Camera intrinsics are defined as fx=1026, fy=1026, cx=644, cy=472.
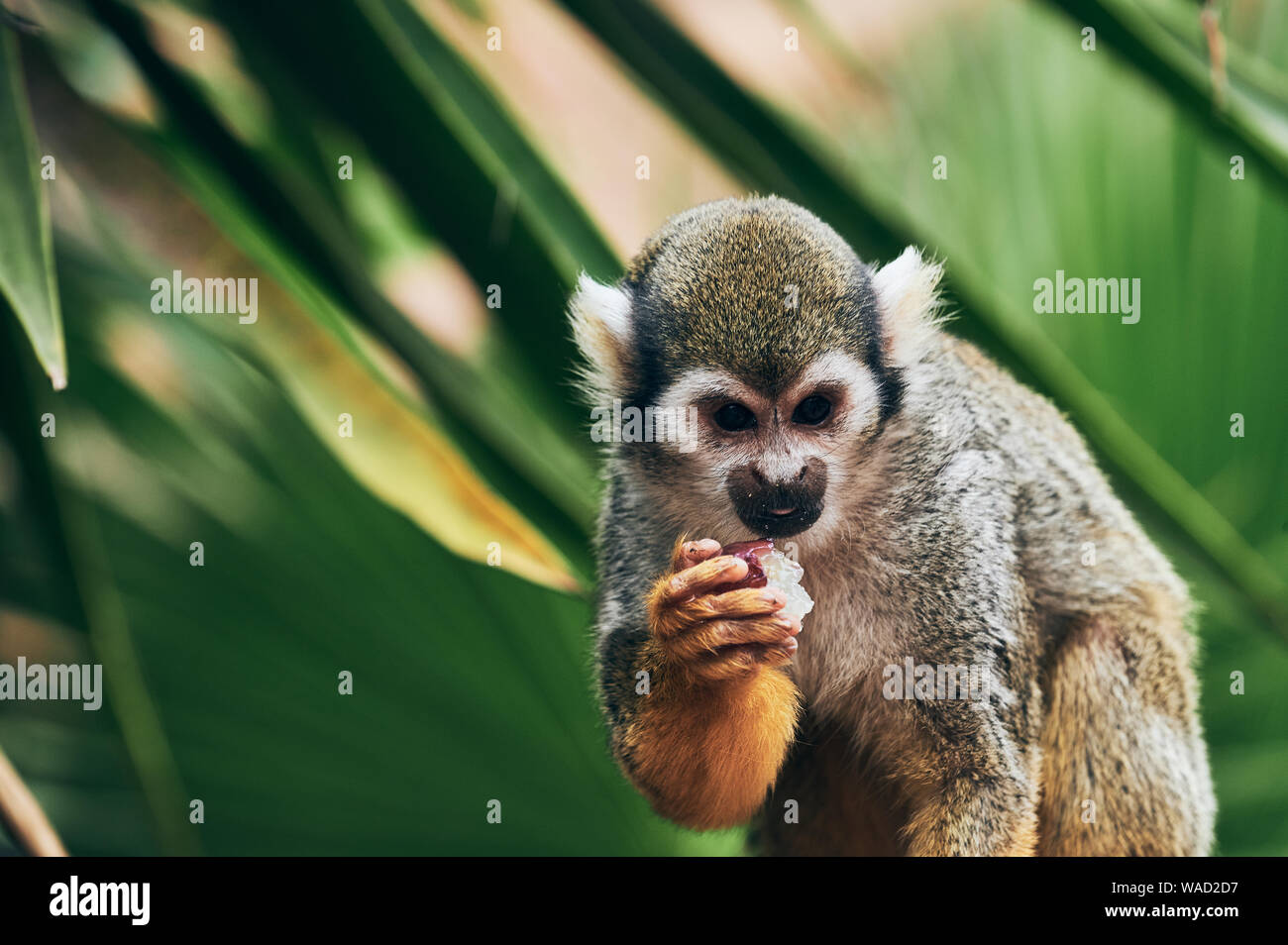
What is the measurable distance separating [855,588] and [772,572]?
0.92 ft

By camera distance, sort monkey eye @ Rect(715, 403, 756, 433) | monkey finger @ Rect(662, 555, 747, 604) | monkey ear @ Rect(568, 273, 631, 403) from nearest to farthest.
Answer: monkey finger @ Rect(662, 555, 747, 604) → monkey eye @ Rect(715, 403, 756, 433) → monkey ear @ Rect(568, 273, 631, 403)

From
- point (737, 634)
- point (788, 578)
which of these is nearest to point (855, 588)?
point (788, 578)

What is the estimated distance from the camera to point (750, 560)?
6.32ft

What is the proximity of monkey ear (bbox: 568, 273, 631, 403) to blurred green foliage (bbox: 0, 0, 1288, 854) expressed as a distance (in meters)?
0.11

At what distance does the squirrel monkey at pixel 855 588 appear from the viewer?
1.94 meters

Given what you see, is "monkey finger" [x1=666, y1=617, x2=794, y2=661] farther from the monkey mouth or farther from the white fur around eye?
the white fur around eye

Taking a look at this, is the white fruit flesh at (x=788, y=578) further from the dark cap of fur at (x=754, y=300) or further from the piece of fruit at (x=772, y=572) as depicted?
the dark cap of fur at (x=754, y=300)

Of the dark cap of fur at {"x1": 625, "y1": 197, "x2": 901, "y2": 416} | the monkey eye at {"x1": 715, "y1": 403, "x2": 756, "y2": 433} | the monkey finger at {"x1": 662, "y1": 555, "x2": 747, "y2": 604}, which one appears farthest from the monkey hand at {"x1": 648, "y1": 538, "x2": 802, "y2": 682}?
the dark cap of fur at {"x1": 625, "y1": 197, "x2": 901, "y2": 416}

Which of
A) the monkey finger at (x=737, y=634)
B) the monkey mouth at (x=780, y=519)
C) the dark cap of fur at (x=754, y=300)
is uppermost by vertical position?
the dark cap of fur at (x=754, y=300)

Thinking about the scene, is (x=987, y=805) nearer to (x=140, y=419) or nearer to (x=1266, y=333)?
(x=1266, y=333)

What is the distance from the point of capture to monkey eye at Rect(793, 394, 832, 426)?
196cm

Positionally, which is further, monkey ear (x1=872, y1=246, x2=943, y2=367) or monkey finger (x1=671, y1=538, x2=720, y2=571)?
monkey ear (x1=872, y1=246, x2=943, y2=367)

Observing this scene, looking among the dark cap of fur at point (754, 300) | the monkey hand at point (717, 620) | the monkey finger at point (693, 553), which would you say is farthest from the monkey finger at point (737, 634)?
the dark cap of fur at point (754, 300)

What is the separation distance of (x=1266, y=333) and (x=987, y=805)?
1326 millimetres
